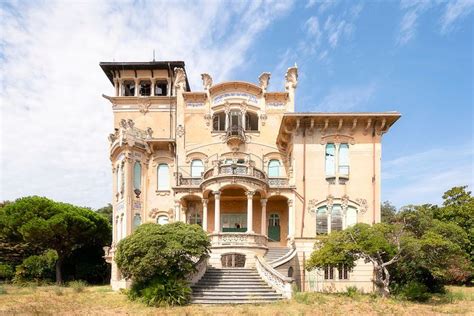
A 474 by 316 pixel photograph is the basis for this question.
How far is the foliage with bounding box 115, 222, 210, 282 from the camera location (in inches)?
773

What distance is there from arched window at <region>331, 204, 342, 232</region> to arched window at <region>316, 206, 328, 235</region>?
50 cm

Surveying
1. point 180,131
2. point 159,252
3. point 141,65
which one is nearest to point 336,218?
point 180,131

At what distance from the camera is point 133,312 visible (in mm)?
17797

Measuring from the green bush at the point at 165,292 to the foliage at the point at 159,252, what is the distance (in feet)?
1.16

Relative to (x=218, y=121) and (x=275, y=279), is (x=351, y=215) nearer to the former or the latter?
(x=275, y=279)

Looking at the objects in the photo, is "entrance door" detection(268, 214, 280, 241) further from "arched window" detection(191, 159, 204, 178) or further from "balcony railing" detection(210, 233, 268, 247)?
"arched window" detection(191, 159, 204, 178)

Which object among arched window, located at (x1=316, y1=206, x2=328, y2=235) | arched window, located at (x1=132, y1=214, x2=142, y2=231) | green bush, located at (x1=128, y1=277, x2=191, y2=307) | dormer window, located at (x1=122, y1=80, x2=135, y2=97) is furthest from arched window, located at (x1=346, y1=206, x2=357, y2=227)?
dormer window, located at (x1=122, y1=80, x2=135, y2=97)

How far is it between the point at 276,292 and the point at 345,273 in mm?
8988

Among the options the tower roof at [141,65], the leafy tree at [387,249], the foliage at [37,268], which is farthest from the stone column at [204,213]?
the foliage at [37,268]

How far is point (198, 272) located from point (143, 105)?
17706 millimetres

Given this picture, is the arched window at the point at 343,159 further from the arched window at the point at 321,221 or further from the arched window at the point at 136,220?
the arched window at the point at 136,220

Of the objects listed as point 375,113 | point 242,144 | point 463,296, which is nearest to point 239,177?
point 242,144

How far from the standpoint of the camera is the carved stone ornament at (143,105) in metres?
35.1

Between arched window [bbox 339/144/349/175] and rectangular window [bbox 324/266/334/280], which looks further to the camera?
arched window [bbox 339/144/349/175]
